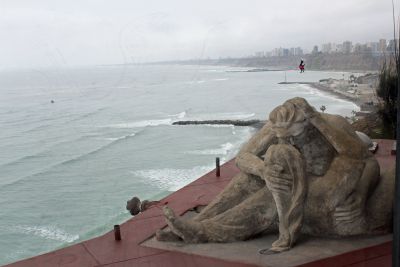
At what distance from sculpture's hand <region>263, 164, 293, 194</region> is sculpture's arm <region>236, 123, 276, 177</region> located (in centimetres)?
28

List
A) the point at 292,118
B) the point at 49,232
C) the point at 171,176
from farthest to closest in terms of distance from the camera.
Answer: the point at 171,176 < the point at 49,232 < the point at 292,118

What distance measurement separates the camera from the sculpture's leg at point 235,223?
6.57 m

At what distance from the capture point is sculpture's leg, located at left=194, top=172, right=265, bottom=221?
6809 millimetres

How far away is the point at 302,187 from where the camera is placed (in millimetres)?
6125

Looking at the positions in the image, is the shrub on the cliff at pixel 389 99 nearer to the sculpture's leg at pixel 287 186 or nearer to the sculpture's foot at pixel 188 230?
the sculpture's leg at pixel 287 186

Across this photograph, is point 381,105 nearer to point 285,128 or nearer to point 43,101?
point 285,128

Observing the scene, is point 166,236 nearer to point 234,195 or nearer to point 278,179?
point 234,195

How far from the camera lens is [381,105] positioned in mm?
19703

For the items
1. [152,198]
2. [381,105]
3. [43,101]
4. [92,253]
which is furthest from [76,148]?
[43,101]

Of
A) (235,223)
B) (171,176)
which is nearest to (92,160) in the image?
(171,176)

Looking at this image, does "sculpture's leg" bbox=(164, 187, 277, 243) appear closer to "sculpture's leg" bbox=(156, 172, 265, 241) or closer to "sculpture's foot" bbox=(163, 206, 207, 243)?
"sculpture's foot" bbox=(163, 206, 207, 243)

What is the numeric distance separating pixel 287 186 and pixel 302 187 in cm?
20

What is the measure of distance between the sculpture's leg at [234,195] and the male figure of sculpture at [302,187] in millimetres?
53

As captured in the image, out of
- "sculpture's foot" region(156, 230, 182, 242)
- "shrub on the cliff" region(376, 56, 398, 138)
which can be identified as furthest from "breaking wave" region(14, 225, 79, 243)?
"shrub on the cliff" region(376, 56, 398, 138)
